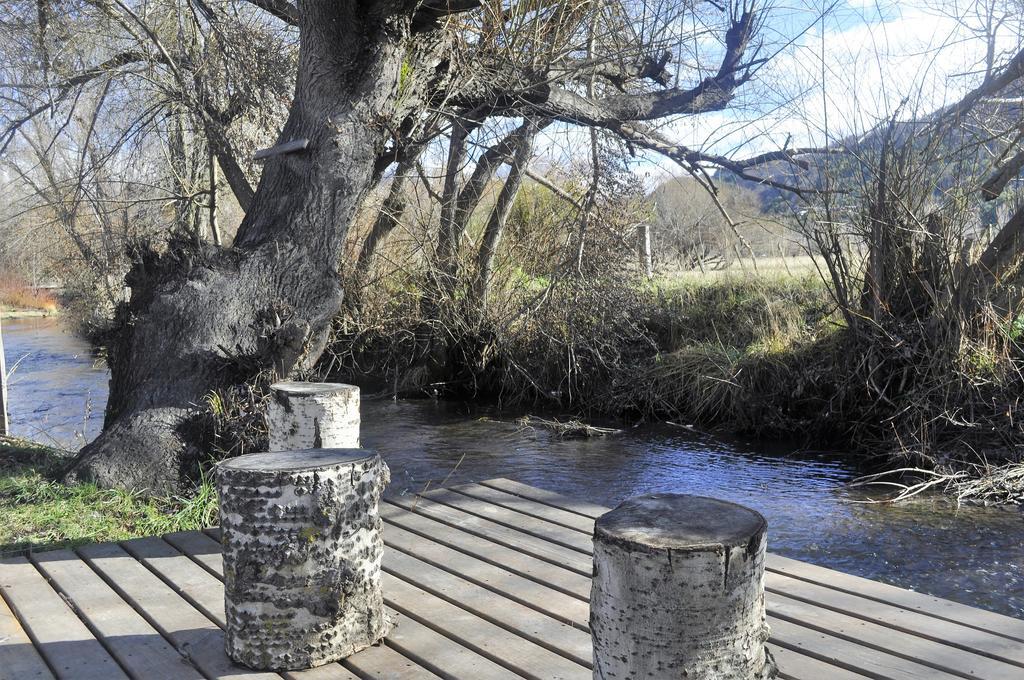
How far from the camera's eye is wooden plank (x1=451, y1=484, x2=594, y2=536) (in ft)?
15.9

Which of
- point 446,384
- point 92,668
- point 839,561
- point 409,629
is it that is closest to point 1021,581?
point 839,561

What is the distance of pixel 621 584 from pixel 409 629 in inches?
56.2

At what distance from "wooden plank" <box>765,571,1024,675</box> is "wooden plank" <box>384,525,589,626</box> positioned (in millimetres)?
910

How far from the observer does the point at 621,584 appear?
2.32m

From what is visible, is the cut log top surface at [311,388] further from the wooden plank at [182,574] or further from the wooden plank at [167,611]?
the wooden plank at [167,611]

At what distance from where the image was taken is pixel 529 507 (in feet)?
17.0

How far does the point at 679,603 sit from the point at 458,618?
151 cm

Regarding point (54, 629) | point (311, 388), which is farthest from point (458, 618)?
point (311, 388)

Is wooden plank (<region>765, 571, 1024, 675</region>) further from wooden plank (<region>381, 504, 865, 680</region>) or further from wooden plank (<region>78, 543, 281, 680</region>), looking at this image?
wooden plank (<region>78, 543, 281, 680</region>)

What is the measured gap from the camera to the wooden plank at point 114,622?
3131 mm

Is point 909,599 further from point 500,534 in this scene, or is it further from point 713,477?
point 713,477

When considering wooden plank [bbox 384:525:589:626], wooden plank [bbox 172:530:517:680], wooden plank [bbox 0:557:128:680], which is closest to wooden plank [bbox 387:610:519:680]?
wooden plank [bbox 172:530:517:680]

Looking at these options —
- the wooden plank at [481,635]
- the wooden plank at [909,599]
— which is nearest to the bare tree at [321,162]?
the wooden plank at [481,635]

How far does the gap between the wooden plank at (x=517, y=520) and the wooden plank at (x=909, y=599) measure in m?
0.98
